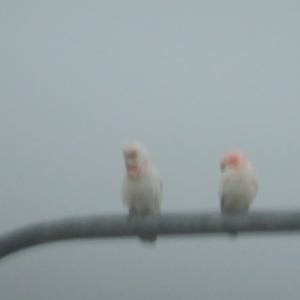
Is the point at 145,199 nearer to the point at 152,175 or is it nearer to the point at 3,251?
the point at 152,175

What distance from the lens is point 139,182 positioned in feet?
3.68

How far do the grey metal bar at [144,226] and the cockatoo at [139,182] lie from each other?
1.68ft

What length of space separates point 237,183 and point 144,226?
0.56 meters

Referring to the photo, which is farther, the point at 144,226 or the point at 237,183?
the point at 237,183

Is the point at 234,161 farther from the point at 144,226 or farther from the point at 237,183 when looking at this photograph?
the point at 144,226

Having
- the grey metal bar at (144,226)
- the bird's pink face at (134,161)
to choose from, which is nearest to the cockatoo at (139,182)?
the bird's pink face at (134,161)

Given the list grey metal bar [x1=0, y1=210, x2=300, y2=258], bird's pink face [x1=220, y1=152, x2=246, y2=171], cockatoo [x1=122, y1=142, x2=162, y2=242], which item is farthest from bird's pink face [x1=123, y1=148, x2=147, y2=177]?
grey metal bar [x1=0, y1=210, x2=300, y2=258]

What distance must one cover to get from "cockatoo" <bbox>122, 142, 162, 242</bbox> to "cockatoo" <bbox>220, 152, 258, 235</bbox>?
139mm

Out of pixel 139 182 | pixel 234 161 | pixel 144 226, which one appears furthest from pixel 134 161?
pixel 144 226

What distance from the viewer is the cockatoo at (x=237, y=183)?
1.10 m

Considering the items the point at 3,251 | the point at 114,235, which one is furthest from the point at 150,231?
the point at 3,251

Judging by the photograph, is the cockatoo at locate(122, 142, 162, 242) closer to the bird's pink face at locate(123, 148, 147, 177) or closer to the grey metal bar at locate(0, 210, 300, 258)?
the bird's pink face at locate(123, 148, 147, 177)

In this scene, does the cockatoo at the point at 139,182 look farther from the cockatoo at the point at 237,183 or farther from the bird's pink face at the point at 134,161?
the cockatoo at the point at 237,183

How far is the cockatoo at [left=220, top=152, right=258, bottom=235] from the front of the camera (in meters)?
1.10
